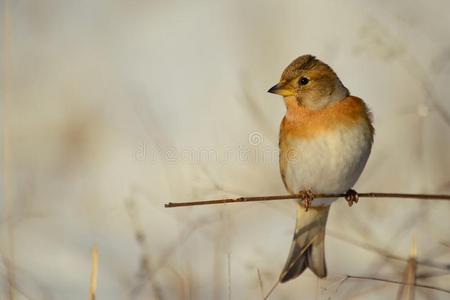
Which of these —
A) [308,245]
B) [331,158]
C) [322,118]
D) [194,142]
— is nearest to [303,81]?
[322,118]

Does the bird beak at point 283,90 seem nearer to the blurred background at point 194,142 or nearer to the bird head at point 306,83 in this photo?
the bird head at point 306,83

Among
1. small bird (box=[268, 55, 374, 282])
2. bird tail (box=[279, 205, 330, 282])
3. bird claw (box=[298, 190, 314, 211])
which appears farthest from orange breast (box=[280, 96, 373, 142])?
bird tail (box=[279, 205, 330, 282])

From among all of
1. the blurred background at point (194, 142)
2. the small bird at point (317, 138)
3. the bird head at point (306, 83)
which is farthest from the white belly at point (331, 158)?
the blurred background at point (194, 142)

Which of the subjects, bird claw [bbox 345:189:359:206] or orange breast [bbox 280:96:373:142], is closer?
bird claw [bbox 345:189:359:206]

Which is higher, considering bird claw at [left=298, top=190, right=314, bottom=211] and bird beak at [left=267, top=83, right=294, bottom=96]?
bird beak at [left=267, top=83, right=294, bottom=96]

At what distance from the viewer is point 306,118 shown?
3.30 m

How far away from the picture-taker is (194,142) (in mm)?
4898

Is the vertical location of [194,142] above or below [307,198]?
above

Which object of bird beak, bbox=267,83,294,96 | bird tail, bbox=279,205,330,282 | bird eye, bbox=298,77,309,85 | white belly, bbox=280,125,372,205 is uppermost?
bird eye, bbox=298,77,309,85

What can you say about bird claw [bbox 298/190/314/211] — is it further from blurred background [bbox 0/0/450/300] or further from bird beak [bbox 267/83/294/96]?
bird beak [bbox 267/83/294/96]

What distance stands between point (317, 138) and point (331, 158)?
105 millimetres

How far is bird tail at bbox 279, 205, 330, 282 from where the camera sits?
3236mm

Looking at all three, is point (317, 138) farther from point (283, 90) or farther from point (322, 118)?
point (283, 90)

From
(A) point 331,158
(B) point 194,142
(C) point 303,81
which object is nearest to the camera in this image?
(A) point 331,158
